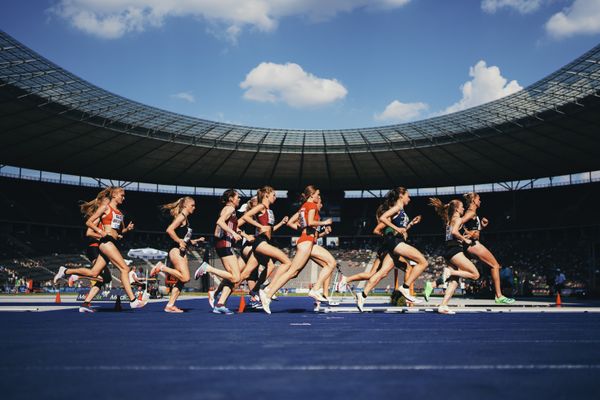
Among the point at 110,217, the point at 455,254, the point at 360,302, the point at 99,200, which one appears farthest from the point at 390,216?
the point at 99,200

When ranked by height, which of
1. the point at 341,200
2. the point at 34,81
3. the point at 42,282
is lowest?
the point at 42,282

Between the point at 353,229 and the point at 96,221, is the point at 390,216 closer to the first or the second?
the point at 96,221

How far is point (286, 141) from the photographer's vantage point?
42219 mm

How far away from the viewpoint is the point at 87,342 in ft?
15.1

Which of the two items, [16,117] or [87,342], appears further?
[16,117]

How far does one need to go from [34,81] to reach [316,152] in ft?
72.1

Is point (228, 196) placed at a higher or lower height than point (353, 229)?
lower

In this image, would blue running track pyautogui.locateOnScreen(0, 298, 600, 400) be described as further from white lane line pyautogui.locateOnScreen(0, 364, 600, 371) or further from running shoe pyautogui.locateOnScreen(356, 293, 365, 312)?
running shoe pyautogui.locateOnScreen(356, 293, 365, 312)

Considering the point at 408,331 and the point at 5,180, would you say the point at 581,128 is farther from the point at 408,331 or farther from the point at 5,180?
the point at 5,180

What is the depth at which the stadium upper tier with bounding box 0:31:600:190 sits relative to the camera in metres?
30.2

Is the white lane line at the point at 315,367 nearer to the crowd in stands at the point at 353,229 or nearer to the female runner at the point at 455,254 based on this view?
the female runner at the point at 455,254

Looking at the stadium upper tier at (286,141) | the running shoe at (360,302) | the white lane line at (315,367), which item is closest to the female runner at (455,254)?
the running shoe at (360,302)

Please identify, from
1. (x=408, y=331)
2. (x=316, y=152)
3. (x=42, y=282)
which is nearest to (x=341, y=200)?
(x=316, y=152)

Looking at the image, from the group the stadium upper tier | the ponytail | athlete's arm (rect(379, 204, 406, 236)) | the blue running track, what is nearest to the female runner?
athlete's arm (rect(379, 204, 406, 236))
